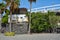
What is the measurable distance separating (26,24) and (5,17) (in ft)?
30.0

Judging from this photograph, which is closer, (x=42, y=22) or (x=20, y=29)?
(x=20, y=29)

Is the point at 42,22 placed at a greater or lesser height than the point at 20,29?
greater

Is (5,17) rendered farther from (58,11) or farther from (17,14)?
(58,11)

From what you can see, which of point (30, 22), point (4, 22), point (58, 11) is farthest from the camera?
point (58, 11)

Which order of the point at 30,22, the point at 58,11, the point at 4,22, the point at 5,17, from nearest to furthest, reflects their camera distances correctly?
the point at 30,22, the point at 4,22, the point at 5,17, the point at 58,11

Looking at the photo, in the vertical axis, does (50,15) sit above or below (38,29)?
above

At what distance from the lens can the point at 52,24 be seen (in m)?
48.7

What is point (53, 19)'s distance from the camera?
48.6m

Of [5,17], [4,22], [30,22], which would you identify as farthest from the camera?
[5,17]

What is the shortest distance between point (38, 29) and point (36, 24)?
1231mm

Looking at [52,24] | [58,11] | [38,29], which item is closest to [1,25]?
[38,29]

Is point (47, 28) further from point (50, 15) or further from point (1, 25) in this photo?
point (1, 25)

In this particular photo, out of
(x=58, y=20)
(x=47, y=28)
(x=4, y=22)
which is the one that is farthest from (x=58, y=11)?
(x=4, y=22)

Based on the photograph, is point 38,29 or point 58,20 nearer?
point 38,29
